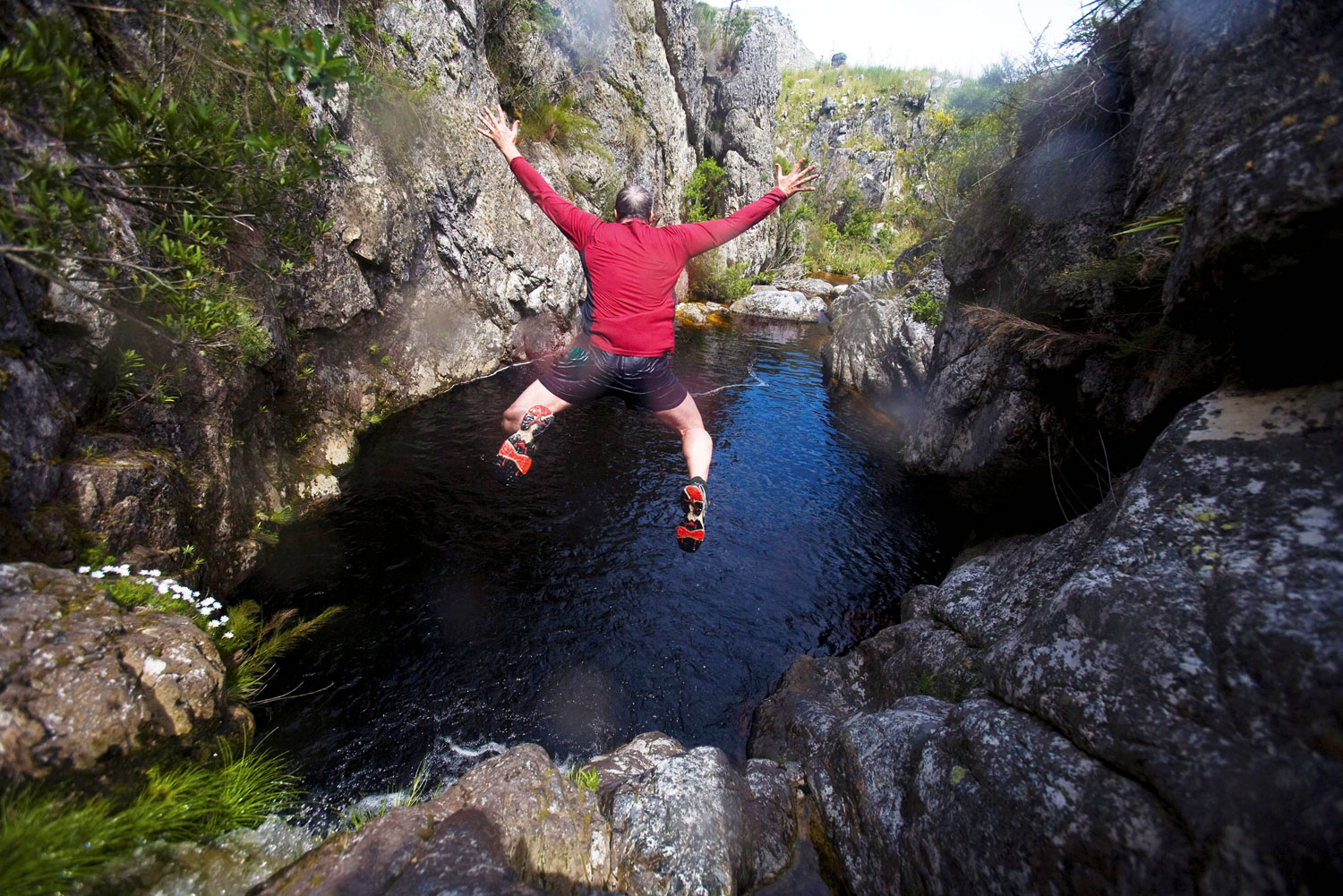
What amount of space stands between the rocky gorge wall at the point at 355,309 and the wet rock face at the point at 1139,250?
745cm

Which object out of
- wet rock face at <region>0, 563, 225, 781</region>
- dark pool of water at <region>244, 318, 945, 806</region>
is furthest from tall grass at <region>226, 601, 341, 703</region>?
wet rock face at <region>0, 563, 225, 781</region>

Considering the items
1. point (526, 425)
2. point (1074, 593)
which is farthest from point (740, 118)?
point (1074, 593)

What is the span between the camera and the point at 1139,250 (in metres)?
5.43

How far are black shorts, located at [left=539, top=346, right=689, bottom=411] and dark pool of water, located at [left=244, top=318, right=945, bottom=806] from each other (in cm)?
289

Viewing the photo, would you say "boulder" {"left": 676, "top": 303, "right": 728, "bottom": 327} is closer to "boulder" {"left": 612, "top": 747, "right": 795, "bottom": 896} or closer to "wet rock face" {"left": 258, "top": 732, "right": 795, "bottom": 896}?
"boulder" {"left": 612, "top": 747, "right": 795, "bottom": 896}

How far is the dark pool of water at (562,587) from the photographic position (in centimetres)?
522

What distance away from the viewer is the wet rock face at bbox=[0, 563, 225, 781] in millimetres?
2787

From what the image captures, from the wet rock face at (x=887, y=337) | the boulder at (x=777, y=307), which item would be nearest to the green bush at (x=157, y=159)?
the wet rock face at (x=887, y=337)

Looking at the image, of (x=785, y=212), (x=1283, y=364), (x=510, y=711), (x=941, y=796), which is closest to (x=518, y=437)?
(x=510, y=711)

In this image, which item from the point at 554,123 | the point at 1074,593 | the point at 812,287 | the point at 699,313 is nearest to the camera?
the point at 1074,593

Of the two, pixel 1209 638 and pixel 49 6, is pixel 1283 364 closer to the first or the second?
pixel 1209 638

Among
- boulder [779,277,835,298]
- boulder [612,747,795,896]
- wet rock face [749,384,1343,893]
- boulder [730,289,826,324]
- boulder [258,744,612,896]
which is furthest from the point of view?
boulder [779,277,835,298]

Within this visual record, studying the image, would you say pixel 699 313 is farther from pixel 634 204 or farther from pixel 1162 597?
pixel 1162 597

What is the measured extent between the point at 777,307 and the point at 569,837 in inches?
1093
